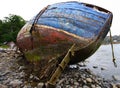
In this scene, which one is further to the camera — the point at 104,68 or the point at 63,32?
the point at 104,68

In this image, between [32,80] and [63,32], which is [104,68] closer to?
[63,32]

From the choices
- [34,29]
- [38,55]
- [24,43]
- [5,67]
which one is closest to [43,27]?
[34,29]

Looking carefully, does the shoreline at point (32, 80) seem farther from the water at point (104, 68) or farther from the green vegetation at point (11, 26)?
the green vegetation at point (11, 26)

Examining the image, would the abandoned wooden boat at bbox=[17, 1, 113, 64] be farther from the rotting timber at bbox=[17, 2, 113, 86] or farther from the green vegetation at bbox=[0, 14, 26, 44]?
the green vegetation at bbox=[0, 14, 26, 44]

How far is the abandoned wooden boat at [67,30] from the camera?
1055 cm

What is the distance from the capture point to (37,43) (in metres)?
11.4

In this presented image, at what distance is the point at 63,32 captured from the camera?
34.7 feet

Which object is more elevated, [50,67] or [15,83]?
[50,67]

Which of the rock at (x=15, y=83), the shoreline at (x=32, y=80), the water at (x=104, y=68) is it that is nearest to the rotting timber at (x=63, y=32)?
the shoreline at (x=32, y=80)

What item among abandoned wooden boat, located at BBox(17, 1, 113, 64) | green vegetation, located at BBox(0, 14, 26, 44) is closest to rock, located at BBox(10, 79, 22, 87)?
abandoned wooden boat, located at BBox(17, 1, 113, 64)

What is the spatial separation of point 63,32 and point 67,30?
0.65 feet

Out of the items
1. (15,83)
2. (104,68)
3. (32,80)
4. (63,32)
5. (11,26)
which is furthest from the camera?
(11,26)

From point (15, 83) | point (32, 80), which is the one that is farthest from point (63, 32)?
point (15, 83)

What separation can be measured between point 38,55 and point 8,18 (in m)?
38.9
